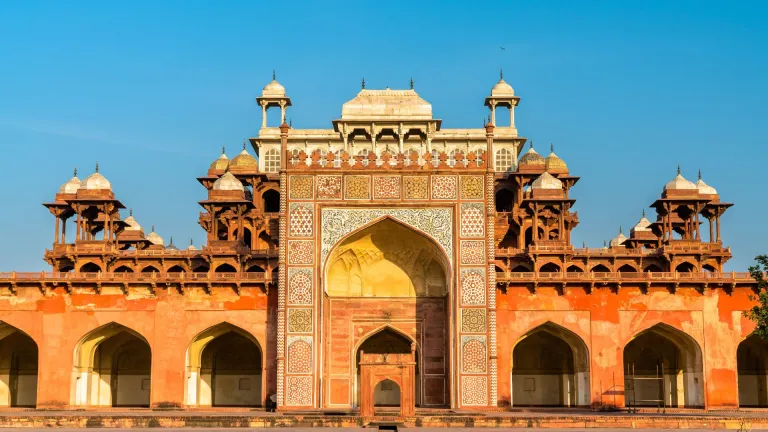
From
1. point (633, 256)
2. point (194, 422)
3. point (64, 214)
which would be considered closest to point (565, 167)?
point (633, 256)

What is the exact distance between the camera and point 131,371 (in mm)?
30031

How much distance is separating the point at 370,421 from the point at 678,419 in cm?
563

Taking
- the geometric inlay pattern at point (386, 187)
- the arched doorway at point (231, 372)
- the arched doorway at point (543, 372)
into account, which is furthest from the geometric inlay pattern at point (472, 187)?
the arched doorway at point (231, 372)

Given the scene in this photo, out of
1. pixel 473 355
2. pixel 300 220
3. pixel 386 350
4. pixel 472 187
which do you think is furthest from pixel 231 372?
pixel 472 187

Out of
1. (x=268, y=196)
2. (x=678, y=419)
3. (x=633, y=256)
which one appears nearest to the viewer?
(x=678, y=419)

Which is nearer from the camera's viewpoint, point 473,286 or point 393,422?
point 393,422

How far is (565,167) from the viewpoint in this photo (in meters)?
35.8

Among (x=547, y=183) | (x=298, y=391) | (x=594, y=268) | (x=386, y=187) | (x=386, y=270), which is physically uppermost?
(x=547, y=183)

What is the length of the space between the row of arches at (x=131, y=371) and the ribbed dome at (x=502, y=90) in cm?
1266

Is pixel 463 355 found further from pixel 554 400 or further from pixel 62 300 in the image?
pixel 62 300

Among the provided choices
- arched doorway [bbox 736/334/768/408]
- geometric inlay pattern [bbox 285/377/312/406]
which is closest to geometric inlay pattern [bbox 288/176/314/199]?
geometric inlay pattern [bbox 285/377/312/406]

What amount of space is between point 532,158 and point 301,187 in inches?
432

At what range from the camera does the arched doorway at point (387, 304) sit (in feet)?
85.4

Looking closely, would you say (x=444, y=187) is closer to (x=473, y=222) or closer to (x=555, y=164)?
(x=473, y=222)
